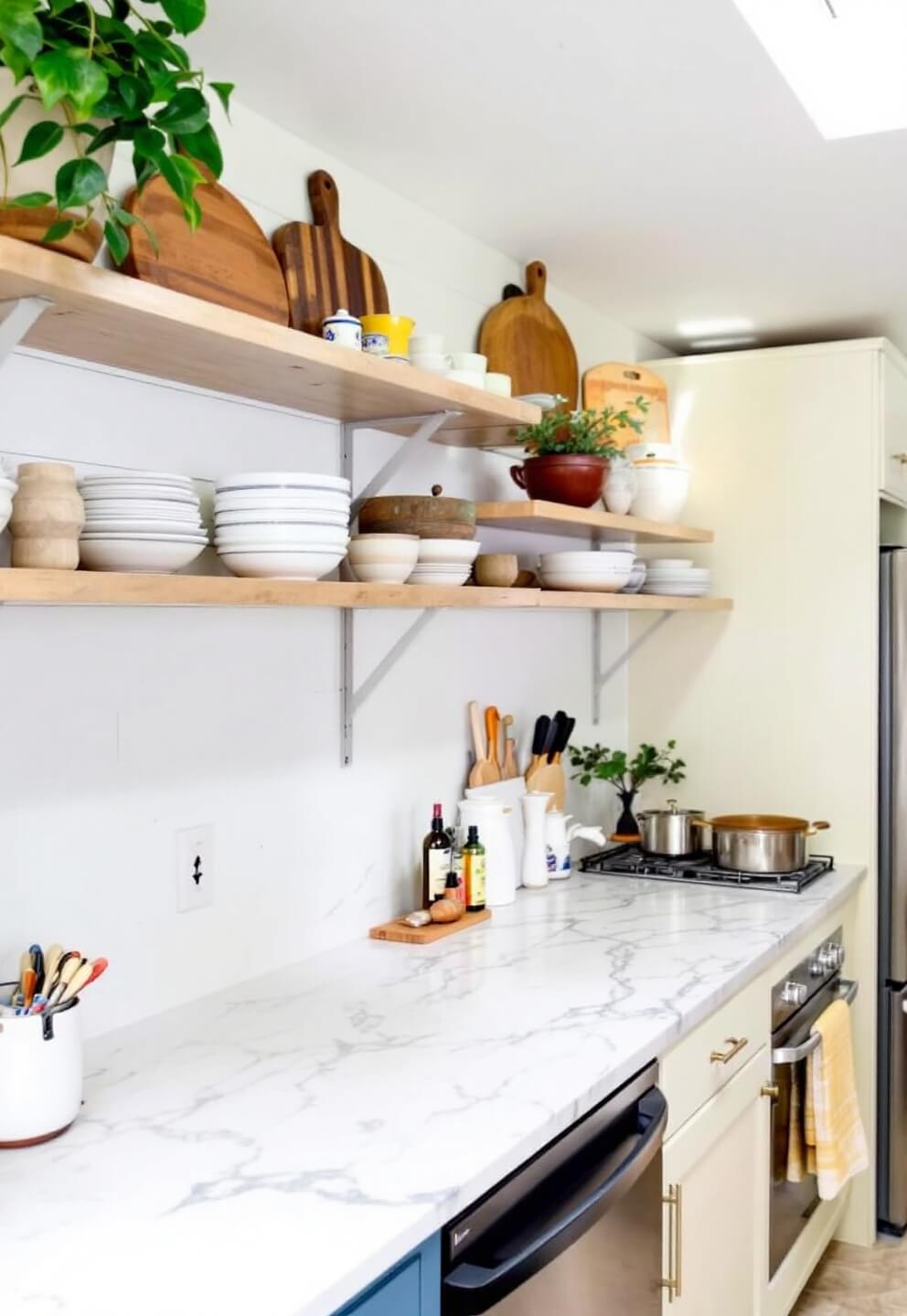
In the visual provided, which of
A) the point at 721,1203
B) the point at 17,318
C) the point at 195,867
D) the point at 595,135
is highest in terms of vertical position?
the point at 595,135

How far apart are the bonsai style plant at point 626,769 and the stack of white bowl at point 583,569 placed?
23.0 inches

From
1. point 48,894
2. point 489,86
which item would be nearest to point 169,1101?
point 48,894

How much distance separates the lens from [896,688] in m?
3.10

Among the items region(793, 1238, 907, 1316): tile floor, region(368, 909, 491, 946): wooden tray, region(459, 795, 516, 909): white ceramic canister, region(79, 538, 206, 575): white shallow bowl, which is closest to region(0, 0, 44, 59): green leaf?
region(79, 538, 206, 575): white shallow bowl

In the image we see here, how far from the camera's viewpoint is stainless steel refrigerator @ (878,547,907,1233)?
10.2 ft

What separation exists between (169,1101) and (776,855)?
1.73 meters

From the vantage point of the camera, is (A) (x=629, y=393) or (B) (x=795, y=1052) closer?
(B) (x=795, y=1052)

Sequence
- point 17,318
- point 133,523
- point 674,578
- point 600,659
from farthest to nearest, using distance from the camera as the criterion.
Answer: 1. point 600,659
2. point 674,578
3. point 133,523
4. point 17,318

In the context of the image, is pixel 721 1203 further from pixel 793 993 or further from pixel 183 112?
pixel 183 112

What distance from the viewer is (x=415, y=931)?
2.26 meters

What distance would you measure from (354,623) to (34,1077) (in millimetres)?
1069

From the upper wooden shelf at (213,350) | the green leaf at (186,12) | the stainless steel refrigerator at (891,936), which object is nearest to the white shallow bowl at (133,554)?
the upper wooden shelf at (213,350)

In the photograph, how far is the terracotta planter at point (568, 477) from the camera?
2.50 meters

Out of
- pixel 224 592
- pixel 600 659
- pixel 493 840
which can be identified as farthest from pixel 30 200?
pixel 600 659
